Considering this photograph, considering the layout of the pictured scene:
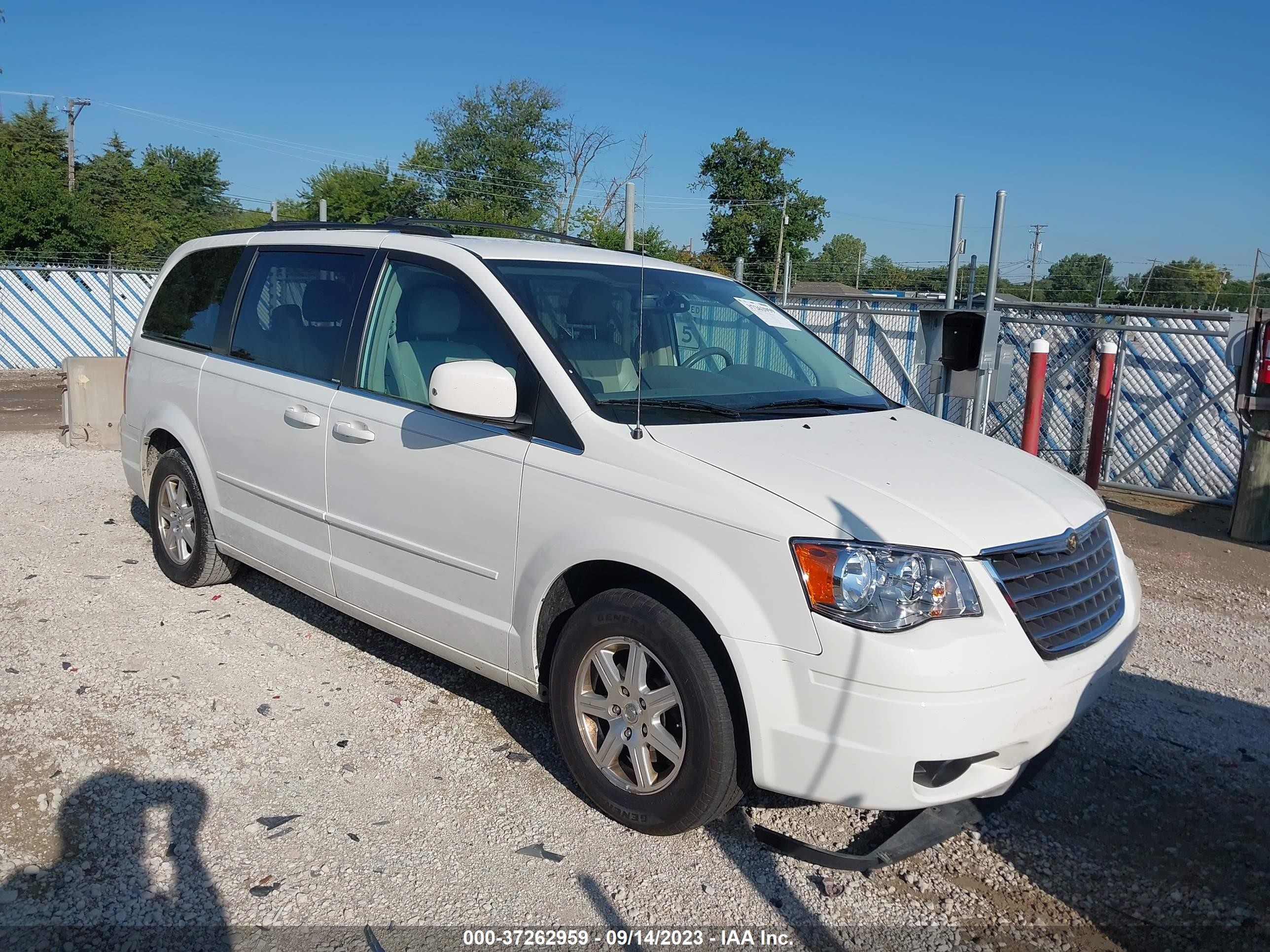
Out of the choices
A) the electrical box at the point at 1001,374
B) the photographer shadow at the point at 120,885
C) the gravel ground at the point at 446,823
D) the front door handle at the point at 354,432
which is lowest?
the photographer shadow at the point at 120,885

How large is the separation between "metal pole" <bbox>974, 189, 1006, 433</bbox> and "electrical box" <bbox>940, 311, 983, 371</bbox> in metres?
0.05

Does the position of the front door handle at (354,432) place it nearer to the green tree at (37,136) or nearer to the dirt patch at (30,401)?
the dirt patch at (30,401)

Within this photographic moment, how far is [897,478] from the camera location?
327cm

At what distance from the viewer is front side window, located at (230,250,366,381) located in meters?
4.53

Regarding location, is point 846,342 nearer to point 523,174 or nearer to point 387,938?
point 387,938

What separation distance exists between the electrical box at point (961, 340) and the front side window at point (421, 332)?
461cm

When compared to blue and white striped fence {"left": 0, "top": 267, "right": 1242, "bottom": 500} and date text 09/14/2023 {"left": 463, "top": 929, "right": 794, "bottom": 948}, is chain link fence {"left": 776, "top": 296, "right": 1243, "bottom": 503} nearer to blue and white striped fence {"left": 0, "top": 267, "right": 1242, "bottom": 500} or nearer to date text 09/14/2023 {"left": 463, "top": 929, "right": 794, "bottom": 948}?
blue and white striped fence {"left": 0, "top": 267, "right": 1242, "bottom": 500}

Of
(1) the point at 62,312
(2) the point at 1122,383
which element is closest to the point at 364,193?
(1) the point at 62,312

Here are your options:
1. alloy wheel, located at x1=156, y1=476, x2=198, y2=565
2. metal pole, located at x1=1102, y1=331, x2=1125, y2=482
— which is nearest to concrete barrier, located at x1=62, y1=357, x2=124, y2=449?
alloy wheel, located at x1=156, y1=476, x2=198, y2=565

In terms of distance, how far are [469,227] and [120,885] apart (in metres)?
3.54

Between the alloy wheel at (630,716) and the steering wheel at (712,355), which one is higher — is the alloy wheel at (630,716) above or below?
below

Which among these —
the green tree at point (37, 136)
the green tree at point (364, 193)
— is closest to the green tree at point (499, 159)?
the green tree at point (364, 193)

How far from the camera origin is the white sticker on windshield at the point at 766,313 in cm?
478

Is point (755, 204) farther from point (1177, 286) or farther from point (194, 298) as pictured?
point (194, 298)
